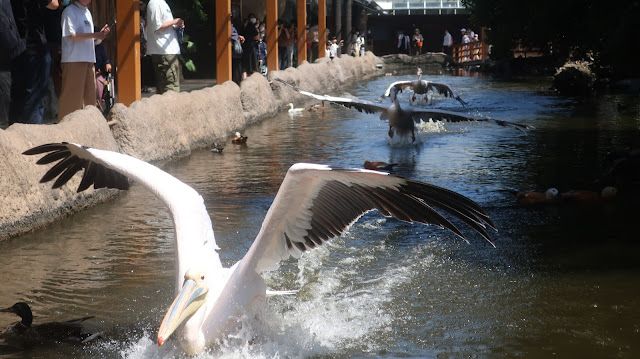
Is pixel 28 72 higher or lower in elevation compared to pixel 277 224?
higher

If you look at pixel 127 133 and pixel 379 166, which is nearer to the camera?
pixel 127 133

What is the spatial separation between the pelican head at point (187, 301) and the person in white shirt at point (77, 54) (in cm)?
515

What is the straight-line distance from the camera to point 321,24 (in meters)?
26.9

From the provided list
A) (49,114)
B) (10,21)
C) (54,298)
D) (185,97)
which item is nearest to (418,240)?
(54,298)

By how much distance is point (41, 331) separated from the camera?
15.2ft

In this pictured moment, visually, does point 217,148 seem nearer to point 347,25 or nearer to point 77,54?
point 77,54

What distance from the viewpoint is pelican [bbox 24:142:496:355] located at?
4.18 metres

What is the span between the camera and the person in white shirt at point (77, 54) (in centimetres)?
886

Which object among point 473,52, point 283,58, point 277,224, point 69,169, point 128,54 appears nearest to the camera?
point 277,224

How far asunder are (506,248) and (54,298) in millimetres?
3198

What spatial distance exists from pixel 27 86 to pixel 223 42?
6324 mm

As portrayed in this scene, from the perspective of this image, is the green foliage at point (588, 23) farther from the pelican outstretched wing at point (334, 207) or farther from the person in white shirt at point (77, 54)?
the person in white shirt at point (77, 54)

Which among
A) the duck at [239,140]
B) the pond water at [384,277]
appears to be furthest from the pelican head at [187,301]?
the duck at [239,140]

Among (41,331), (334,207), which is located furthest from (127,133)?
(334,207)
